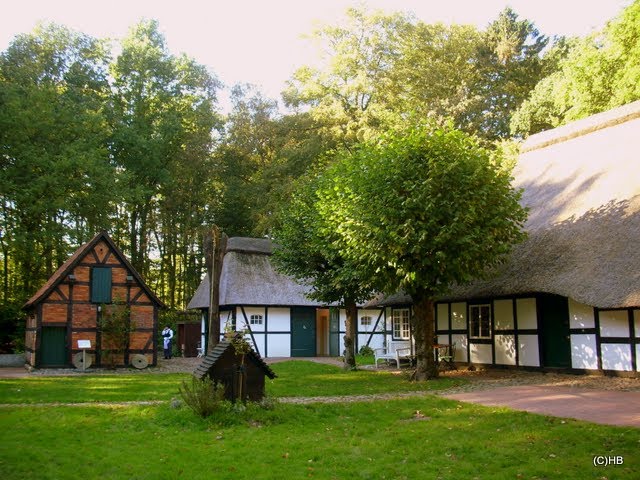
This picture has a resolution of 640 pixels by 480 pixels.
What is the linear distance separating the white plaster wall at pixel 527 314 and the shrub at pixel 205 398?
10.9 m

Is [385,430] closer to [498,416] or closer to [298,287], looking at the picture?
[498,416]

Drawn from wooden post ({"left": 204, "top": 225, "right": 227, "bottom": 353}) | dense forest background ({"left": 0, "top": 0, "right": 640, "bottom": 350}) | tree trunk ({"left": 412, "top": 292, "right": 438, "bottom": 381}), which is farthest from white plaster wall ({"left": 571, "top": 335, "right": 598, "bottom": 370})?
dense forest background ({"left": 0, "top": 0, "right": 640, "bottom": 350})

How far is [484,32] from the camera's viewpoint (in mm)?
40375

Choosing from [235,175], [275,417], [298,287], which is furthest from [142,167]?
[275,417]

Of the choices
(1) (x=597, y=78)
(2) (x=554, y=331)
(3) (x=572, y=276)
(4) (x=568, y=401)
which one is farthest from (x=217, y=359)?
(1) (x=597, y=78)

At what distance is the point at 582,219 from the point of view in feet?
58.9

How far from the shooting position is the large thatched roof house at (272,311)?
30234 millimetres

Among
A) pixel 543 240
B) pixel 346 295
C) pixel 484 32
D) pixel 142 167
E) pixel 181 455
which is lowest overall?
pixel 181 455

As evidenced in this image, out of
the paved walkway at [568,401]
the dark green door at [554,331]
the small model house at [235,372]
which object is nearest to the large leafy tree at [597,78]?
the dark green door at [554,331]

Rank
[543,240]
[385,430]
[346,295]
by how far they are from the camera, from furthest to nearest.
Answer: [346,295] < [543,240] < [385,430]

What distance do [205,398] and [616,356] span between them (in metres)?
10.9

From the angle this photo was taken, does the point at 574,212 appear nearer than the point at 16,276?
Yes

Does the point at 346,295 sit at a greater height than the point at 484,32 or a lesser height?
lesser

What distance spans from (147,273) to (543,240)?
99.5ft
